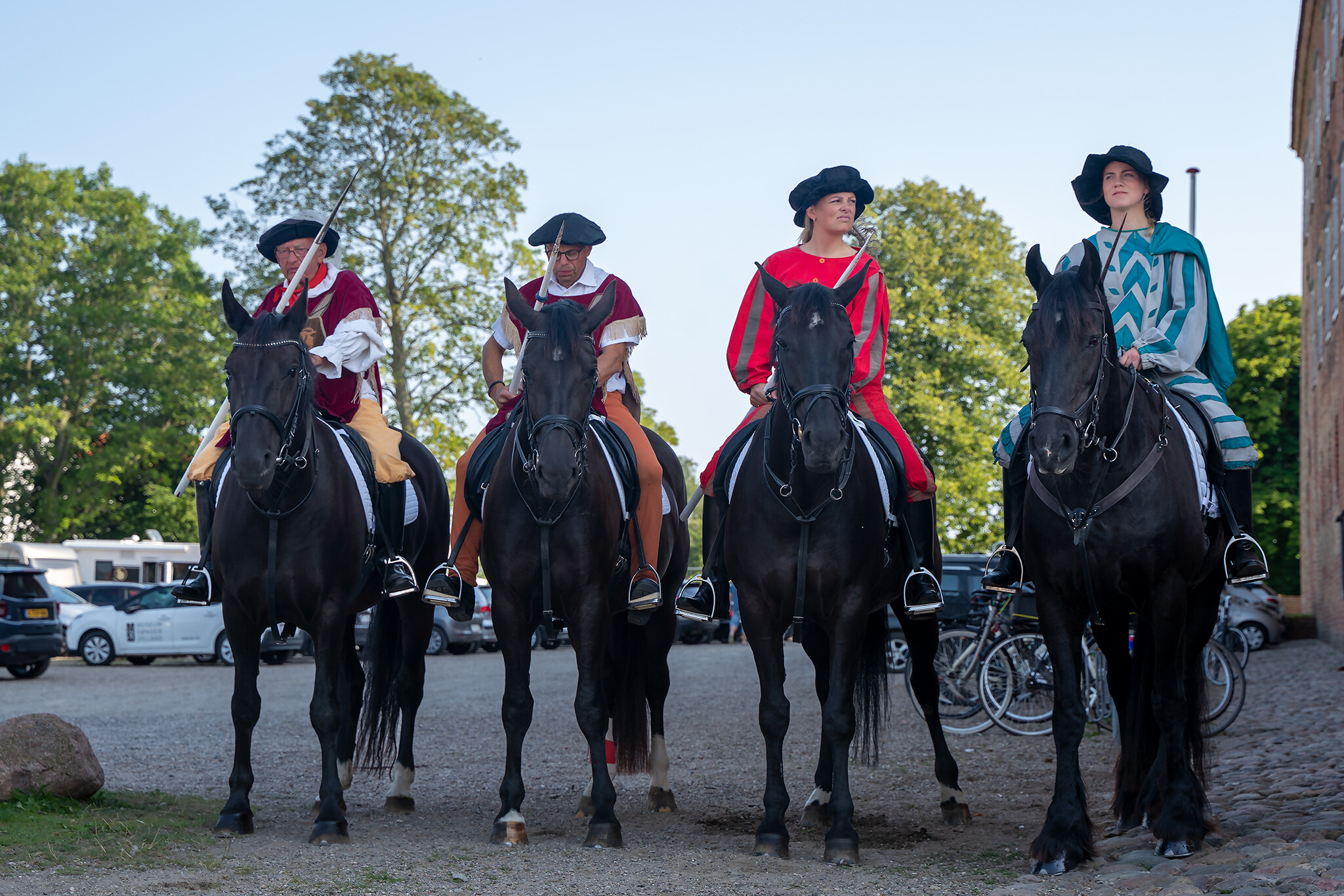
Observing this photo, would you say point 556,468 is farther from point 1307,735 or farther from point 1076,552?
point 1307,735

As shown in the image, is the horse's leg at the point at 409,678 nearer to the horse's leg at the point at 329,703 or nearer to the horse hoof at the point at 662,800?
the horse's leg at the point at 329,703

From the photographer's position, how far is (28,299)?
141 feet

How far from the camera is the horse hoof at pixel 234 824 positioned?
7035 mm

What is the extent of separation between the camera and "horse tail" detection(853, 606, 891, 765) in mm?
8312

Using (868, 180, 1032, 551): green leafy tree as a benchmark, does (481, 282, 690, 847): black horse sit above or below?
below

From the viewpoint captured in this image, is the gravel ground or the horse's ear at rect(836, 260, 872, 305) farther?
the horse's ear at rect(836, 260, 872, 305)

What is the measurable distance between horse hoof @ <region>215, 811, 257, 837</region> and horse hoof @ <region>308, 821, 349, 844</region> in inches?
15.5

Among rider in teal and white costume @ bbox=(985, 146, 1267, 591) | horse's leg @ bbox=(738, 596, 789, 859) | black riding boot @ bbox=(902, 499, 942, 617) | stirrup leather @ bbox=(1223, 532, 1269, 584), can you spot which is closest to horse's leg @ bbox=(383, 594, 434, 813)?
horse's leg @ bbox=(738, 596, 789, 859)

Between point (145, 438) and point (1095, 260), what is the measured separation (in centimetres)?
4163

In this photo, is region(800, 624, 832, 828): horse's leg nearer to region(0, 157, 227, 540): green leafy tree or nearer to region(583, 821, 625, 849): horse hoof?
region(583, 821, 625, 849): horse hoof

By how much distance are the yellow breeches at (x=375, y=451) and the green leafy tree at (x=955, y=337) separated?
2815 centimetres

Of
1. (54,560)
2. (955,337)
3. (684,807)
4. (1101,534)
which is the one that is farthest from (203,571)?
(54,560)

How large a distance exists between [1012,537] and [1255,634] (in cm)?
2541

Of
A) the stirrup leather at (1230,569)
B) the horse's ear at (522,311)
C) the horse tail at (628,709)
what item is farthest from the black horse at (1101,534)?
the horse tail at (628,709)
